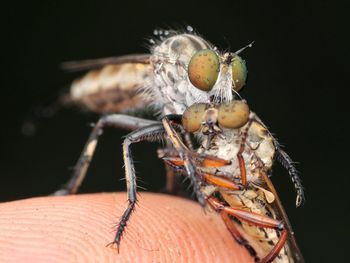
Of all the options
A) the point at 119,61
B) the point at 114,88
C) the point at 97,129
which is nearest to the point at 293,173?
the point at 97,129

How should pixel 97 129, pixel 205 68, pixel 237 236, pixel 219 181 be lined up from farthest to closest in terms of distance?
pixel 97 129
pixel 205 68
pixel 237 236
pixel 219 181

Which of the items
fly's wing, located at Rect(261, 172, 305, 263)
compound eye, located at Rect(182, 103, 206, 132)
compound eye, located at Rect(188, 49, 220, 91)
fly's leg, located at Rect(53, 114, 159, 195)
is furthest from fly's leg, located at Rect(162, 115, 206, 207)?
fly's leg, located at Rect(53, 114, 159, 195)

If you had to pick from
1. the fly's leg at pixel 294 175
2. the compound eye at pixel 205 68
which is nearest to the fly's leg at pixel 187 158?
the compound eye at pixel 205 68

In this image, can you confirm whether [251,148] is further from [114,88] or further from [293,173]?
[114,88]

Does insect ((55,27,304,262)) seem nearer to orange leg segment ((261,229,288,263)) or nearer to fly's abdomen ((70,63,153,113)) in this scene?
orange leg segment ((261,229,288,263))

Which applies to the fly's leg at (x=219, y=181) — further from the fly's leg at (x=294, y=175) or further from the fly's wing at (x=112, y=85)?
the fly's wing at (x=112, y=85)

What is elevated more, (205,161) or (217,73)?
(217,73)

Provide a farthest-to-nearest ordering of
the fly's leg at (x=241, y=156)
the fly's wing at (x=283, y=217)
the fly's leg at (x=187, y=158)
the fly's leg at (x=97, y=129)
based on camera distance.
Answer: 1. the fly's leg at (x=97, y=129)
2. the fly's wing at (x=283, y=217)
3. the fly's leg at (x=241, y=156)
4. the fly's leg at (x=187, y=158)

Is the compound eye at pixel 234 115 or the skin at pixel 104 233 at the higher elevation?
the compound eye at pixel 234 115

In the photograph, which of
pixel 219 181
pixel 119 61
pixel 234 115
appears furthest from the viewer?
pixel 119 61
